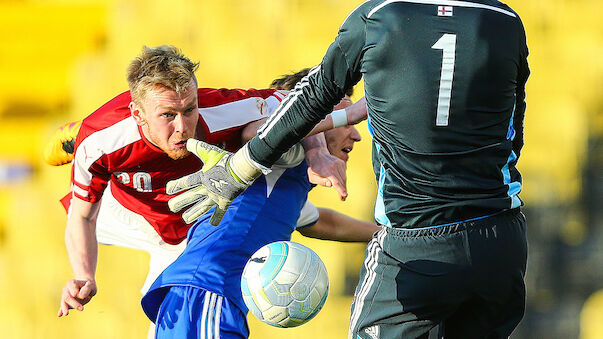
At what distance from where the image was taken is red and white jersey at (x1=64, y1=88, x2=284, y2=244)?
3484mm

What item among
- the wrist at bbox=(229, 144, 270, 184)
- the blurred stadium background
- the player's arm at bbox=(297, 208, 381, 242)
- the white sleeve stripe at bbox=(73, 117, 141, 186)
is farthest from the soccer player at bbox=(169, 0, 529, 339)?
the blurred stadium background

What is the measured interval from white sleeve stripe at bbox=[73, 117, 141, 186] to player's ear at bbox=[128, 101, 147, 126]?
3 centimetres

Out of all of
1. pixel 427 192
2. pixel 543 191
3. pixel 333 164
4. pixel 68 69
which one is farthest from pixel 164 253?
pixel 68 69

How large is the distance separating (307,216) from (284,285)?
1189 millimetres

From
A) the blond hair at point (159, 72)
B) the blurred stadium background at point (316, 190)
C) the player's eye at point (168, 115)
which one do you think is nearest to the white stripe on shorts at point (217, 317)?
the player's eye at point (168, 115)

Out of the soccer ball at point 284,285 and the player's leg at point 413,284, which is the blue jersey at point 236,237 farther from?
the player's leg at point 413,284

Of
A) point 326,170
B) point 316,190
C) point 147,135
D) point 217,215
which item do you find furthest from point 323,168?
point 316,190

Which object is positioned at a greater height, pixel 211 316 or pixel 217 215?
pixel 217 215

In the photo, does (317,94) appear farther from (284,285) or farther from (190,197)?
(284,285)

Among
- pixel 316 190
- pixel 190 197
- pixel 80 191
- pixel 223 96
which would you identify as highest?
pixel 223 96

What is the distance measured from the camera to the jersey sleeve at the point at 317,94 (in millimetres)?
2541

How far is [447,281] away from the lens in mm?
2516

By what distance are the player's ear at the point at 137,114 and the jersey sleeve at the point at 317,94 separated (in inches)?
32.2

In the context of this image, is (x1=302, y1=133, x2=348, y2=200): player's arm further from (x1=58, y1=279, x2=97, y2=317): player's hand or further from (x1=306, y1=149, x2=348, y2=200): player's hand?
(x1=58, y1=279, x2=97, y2=317): player's hand
